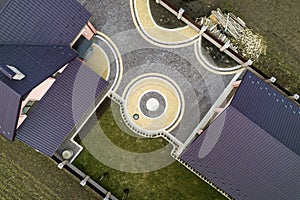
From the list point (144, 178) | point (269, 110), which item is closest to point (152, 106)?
point (144, 178)

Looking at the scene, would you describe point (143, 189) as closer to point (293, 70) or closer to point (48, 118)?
point (48, 118)

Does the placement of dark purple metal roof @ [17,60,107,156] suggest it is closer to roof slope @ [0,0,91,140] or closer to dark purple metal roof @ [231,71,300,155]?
roof slope @ [0,0,91,140]

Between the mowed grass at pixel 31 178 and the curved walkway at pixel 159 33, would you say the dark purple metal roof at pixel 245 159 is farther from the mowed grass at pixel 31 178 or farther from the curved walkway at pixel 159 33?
the mowed grass at pixel 31 178

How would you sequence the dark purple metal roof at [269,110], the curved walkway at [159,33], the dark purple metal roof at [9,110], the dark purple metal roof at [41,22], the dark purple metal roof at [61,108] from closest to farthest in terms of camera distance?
the dark purple metal roof at [9,110] → the dark purple metal roof at [41,22] → the dark purple metal roof at [269,110] → the dark purple metal roof at [61,108] → the curved walkway at [159,33]

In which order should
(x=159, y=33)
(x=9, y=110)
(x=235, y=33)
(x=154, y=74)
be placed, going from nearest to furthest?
(x=9, y=110) < (x=154, y=74) < (x=159, y=33) < (x=235, y=33)

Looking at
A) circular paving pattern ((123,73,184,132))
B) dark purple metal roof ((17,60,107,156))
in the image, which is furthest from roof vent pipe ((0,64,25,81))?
circular paving pattern ((123,73,184,132))

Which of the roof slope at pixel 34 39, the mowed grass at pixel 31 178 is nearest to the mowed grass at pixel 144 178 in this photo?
the mowed grass at pixel 31 178

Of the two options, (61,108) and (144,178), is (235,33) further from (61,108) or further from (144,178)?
(61,108)
